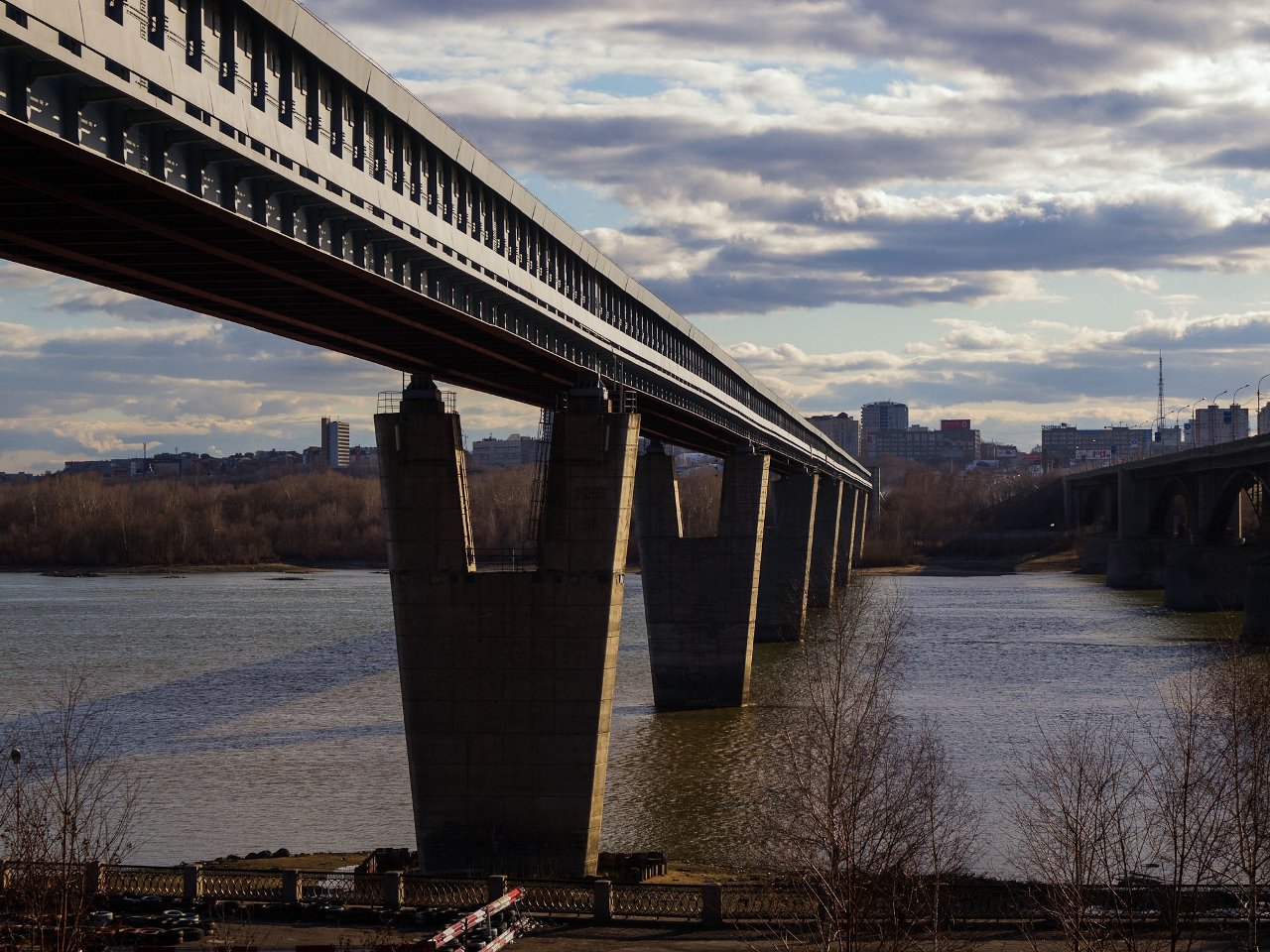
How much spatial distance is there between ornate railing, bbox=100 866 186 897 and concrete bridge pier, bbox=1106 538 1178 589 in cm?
10998

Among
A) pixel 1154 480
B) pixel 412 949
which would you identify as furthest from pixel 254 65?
pixel 1154 480

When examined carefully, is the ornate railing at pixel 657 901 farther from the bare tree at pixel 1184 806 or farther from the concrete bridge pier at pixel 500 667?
the bare tree at pixel 1184 806

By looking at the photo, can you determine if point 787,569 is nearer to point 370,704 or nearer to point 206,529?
point 370,704

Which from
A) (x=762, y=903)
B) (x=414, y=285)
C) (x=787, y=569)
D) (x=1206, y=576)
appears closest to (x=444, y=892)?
(x=762, y=903)

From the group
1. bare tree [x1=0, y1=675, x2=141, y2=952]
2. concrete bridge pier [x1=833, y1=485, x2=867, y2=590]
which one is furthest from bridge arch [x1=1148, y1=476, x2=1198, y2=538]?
bare tree [x1=0, y1=675, x2=141, y2=952]

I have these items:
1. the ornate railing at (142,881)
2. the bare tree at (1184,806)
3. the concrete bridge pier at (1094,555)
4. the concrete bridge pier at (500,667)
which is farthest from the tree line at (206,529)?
the ornate railing at (142,881)

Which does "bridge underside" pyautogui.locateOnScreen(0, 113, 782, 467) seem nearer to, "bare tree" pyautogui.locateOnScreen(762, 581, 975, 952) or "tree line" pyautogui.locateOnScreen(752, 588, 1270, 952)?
"bare tree" pyautogui.locateOnScreen(762, 581, 975, 952)

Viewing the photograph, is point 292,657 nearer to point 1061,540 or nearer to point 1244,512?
point 1061,540

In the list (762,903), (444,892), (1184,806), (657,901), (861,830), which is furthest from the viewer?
(861,830)

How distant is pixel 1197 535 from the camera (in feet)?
347

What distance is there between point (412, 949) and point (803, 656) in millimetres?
50193

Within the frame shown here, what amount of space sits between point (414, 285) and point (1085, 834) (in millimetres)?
13587

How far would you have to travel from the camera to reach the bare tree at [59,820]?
1825 cm

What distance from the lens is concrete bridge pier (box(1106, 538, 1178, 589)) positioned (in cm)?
12375
